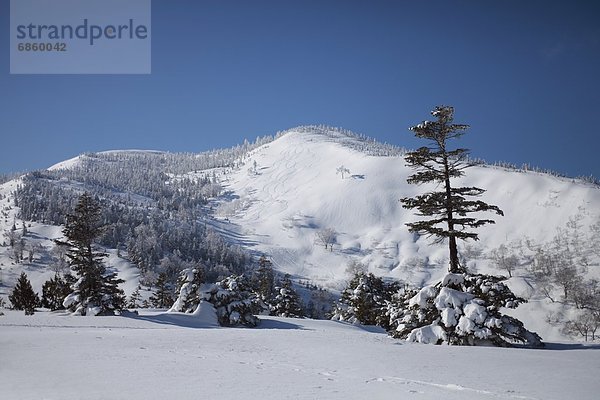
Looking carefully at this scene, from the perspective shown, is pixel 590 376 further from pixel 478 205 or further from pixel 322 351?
pixel 478 205

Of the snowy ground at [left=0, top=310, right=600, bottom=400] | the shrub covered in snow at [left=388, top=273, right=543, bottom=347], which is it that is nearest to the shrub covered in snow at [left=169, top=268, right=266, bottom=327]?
the shrub covered in snow at [left=388, top=273, right=543, bottom=347]

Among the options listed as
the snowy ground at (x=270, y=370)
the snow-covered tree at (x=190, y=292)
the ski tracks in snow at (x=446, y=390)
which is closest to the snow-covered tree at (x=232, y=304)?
the snow-covered tree at (x=190, y=292)

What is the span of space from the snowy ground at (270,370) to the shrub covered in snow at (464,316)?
3.22 m

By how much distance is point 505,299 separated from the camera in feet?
63.8

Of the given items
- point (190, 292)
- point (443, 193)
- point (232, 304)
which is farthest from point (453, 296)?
point (190, 292)

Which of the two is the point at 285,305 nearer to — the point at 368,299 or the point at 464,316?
the point at 368,299

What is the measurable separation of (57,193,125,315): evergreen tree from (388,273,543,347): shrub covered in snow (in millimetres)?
23050

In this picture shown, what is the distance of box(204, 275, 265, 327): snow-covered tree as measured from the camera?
3788 centimetres

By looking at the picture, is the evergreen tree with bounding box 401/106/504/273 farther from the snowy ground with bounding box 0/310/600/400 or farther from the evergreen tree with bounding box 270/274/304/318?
the evergreen tree with bounding box 270/274/304/318

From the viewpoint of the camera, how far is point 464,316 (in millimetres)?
18312

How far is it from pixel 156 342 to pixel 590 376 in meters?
13.0

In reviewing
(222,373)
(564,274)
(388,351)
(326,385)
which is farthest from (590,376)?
(564,274)

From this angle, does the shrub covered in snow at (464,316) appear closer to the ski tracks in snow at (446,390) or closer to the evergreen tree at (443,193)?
the evergreen tree at (443,193)

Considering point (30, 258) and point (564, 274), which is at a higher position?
point (30, 258)
